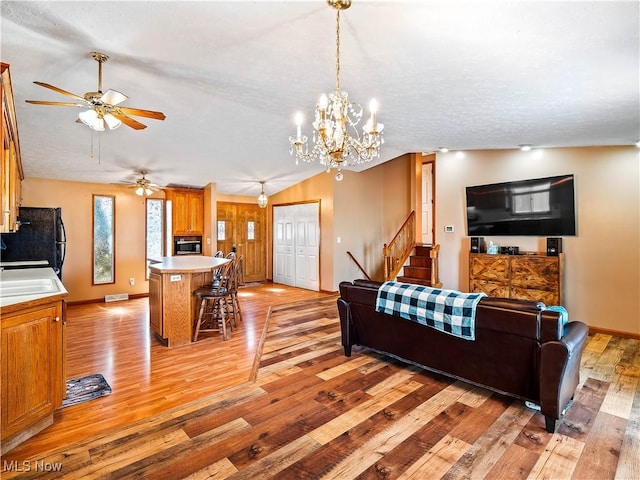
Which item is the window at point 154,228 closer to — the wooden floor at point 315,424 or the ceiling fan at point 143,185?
the ceiling fan at point 143,185

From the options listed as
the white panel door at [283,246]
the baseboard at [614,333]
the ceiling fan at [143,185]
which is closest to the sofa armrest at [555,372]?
the baseboard at [614,333]

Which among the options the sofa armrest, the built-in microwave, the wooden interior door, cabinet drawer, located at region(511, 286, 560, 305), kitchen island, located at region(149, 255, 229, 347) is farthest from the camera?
the wooden interior door

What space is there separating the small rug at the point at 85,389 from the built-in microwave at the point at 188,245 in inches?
167

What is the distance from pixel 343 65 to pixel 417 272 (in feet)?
15.3

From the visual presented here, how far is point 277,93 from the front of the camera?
3273mm

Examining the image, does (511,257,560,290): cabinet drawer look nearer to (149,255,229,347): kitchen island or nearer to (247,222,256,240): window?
(149,255,229,347): kitchen island

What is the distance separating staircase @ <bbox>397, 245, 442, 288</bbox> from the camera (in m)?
5.98

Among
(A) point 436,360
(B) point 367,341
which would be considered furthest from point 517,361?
(B) point 367,341

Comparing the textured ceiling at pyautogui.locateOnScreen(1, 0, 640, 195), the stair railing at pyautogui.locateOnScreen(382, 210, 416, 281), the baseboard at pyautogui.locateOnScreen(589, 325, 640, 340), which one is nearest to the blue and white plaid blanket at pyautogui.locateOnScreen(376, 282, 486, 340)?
the textured ceiling at pyautogui.locateOnScreen(1, 0, 640, 195)

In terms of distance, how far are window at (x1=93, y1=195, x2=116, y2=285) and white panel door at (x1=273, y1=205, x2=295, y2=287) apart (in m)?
3.60

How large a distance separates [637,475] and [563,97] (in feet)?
9.14

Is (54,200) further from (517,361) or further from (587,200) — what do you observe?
(587,200)

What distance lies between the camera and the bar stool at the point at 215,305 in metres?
4.13

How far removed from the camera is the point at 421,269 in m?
6.38
